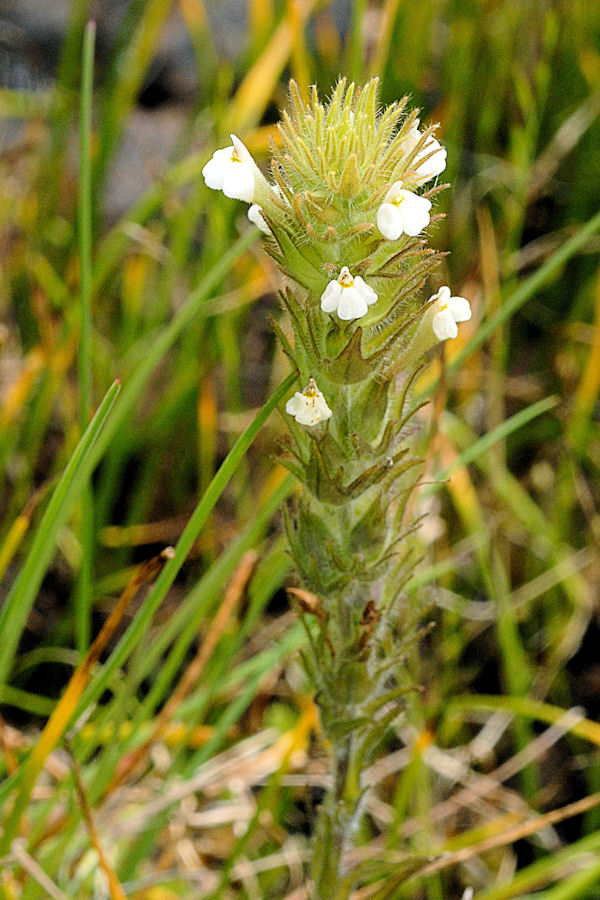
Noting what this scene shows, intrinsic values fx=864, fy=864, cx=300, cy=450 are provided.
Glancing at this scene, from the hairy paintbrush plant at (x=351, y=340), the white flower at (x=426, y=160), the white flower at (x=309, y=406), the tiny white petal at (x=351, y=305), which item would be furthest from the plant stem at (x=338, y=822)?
the white flower at (x=426, y=160)

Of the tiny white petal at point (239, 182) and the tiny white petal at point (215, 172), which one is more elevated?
the tiny white petal at point (215, 172)

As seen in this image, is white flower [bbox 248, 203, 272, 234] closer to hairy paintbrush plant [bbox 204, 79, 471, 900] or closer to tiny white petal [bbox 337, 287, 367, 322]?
hairy paintbrush plant [bbox 204, 79, 471, 900]

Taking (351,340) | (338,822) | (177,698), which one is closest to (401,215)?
(351,340)

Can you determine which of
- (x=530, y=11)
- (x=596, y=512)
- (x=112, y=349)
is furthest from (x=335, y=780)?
(x=530, y=11)

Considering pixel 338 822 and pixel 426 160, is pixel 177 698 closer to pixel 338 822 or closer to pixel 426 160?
pixel 338 822

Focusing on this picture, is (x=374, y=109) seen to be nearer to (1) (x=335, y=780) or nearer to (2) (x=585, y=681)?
(1) (x=335, y=780)

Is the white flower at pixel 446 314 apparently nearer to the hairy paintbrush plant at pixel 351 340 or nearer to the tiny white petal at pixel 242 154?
the hairy paintbrush plant at pixel 351 340
